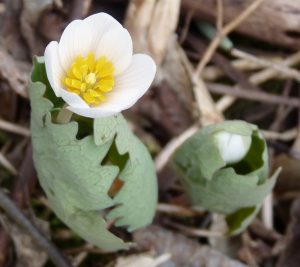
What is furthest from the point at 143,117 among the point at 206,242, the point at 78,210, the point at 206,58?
the point at 78,210

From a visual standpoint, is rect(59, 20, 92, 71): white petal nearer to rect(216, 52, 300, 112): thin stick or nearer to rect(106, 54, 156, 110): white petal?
rect(106, 54, 156, 110): white petal

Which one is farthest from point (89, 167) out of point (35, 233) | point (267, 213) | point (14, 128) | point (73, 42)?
point (267, 213)

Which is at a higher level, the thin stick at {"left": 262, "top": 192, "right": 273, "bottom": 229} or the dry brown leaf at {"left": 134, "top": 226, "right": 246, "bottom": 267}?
the thin stick at {"left": 262, "top": 192, "right": 273, "bottom": 229}

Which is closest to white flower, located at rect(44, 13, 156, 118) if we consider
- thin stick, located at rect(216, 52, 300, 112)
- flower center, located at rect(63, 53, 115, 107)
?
flower center, located at rect(63, 53, 115, 107)

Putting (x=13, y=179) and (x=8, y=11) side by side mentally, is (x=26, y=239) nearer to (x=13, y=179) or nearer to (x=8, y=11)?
(x=13, y=179)

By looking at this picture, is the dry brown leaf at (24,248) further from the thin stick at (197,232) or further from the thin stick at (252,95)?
the thin stick at (252,95)
